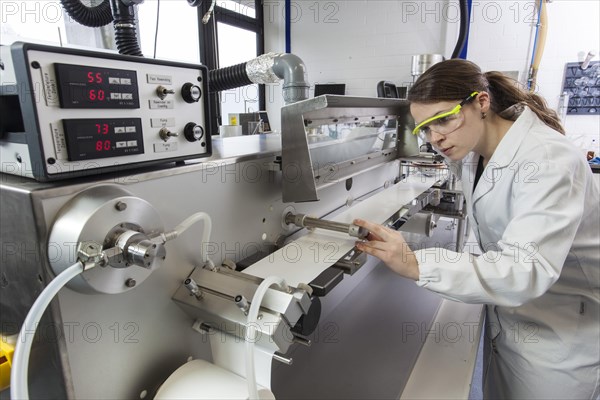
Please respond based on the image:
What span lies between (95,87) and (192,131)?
17 centimetres

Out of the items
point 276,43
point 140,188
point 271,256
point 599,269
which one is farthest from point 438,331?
point 276,43

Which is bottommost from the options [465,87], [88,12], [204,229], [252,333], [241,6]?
[252,333]

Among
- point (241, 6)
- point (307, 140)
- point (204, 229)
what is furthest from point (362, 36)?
point (204, 229)

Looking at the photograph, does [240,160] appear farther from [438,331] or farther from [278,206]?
[438,331]

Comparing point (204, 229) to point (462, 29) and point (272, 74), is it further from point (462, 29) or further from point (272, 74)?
point (462, 29)

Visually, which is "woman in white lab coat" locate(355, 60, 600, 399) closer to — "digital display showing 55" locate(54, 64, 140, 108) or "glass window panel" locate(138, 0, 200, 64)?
"digital display showing 55" locate(54, 64, 140, 108)

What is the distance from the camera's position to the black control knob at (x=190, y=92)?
23.1 inches

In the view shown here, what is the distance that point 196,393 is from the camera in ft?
1.75

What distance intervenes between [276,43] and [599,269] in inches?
160

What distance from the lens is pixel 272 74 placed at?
3.18 feet

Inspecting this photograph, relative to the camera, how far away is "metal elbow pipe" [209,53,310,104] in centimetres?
92

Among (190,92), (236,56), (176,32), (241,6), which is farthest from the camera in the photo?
(236,56)

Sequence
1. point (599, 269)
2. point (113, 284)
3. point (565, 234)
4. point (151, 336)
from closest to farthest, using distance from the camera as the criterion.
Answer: point (113, 284) → point (151, 336) → point (565, 234) → point (599, 269)

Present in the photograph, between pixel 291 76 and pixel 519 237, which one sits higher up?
pixel 291 76
